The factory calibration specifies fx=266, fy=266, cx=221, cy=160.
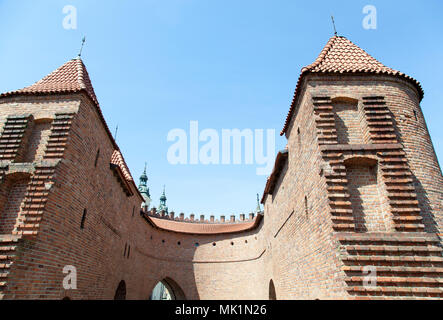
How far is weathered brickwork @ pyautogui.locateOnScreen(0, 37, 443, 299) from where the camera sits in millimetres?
5719

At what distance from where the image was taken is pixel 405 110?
7.59m

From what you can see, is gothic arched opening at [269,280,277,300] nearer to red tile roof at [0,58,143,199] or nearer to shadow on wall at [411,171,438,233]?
shadow on wall at [411,171,438,233]

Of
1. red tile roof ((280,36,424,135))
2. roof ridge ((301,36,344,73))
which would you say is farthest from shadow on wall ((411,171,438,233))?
roof ridge ((301,36,344,73))

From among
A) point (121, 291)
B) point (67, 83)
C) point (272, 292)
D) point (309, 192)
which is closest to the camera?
point (309, 192)

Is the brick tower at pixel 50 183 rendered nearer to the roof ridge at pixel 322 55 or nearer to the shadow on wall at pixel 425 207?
the roof ridge at pixel 322 55

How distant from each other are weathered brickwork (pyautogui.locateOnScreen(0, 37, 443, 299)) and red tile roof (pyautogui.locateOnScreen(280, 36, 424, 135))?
39mm

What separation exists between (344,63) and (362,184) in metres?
3.98

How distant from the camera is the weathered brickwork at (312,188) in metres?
5.72

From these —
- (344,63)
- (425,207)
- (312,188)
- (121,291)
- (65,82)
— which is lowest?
(121,291)

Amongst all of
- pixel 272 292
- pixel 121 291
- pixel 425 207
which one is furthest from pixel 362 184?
pixel 121 291

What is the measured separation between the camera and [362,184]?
6.73 m

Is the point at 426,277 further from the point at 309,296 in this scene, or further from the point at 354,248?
the point at 309,296

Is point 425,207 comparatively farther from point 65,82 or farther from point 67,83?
point 65,82

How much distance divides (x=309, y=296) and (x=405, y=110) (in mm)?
5951
